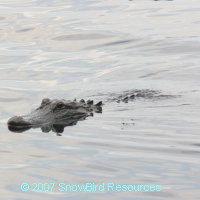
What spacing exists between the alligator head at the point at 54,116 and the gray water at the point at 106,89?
0.85ft

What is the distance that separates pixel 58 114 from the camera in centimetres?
1401

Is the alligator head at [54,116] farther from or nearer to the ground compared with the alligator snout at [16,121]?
farther from the ground

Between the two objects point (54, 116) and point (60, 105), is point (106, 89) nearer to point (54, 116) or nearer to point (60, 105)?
point (60, 105)

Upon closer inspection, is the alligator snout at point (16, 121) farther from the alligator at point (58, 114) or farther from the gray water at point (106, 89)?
the gray water at point (106, 89)

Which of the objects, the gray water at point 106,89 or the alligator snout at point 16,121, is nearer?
the gray water at point 106,89

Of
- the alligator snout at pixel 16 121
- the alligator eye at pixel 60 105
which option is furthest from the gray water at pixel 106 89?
the alligator eye at pixel 60 105

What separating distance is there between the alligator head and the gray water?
258 millimetres

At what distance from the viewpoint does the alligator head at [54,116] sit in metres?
13.0

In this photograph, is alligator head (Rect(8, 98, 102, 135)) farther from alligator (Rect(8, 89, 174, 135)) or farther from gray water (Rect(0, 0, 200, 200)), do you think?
gray water (Rect(0, 0, 200, 200))

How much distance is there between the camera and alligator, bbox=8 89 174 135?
12969 millimetres

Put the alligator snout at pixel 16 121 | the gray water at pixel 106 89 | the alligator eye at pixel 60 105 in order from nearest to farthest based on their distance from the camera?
the gray water at pixel 106 89
the alligator snout at pixel 16 121
the alligator eye at pixel 60 105

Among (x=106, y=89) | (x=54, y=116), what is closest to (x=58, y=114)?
(x=54, y=116)

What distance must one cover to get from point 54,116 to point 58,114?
14cm

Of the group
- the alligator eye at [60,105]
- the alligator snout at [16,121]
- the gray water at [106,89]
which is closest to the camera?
the gray water at [106,89]
